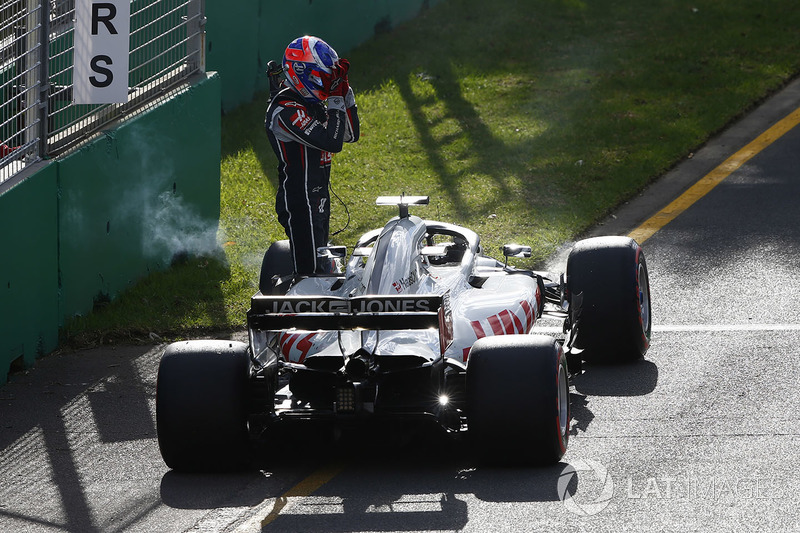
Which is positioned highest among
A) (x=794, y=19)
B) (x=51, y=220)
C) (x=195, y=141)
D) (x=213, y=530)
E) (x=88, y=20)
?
(x=794, y=19)

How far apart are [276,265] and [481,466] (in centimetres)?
317

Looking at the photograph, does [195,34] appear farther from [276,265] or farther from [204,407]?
[204,407]

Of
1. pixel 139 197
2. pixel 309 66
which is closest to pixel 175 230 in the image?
pixel 139 197

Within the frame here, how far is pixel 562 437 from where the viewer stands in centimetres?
627

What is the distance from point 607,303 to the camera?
7.96 metres

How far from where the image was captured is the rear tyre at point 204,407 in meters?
6.29

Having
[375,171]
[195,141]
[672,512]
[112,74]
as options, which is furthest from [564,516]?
[375,171]

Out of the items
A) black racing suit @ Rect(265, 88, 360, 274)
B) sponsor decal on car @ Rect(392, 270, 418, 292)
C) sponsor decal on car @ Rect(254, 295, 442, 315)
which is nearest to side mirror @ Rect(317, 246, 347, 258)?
sponsor decal on car @ Rect(392, 270, 418, 292)

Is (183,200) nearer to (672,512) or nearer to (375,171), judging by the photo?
(375,171)

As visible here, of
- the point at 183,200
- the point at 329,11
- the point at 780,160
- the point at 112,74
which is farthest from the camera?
the point at 329,11

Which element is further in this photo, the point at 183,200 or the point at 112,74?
the point at 183,200

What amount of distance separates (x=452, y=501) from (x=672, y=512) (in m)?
1.02

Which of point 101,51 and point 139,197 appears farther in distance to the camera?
point 139,197

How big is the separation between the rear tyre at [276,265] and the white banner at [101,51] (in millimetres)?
1831
